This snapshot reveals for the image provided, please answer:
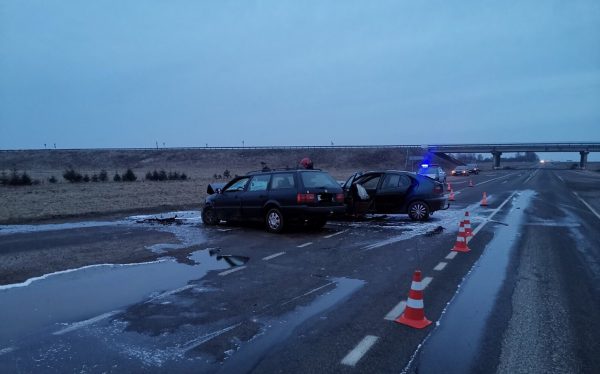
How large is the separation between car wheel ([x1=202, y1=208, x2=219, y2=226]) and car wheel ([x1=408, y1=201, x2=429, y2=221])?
6.07 metres

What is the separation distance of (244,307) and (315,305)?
913 mm

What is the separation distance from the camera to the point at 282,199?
38.9 feet

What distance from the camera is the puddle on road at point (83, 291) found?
5.36 m

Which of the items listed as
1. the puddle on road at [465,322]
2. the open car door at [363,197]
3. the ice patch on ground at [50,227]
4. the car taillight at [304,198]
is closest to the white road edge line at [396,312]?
the puddle on road at [465,322]

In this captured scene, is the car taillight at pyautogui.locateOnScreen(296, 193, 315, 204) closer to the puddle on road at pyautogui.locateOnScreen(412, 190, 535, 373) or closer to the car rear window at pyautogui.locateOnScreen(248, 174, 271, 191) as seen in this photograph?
the car rear window at pyautogui.locateOnScreen(248, 174, 271, 191)

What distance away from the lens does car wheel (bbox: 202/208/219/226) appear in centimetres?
1362

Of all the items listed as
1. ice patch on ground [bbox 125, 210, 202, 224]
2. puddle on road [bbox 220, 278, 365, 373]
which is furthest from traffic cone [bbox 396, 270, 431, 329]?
ice patch on ground [bbox 125, 210, 202, 224]

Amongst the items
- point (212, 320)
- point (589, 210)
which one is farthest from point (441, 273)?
point (589, 210)

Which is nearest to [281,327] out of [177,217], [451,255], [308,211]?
[451,255]

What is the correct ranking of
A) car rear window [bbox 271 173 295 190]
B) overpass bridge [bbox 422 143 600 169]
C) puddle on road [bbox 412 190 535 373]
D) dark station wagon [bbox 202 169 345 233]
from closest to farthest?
1. puddle on road [bbox 412 190 535 373]
2. dark station wagon [bbox 202 169 345 233]
3. car rear window [bbox 271 173 295 190]
4. overpass bridge [bbox 422 143 600 169]

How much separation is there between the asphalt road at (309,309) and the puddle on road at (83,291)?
1.0 inches

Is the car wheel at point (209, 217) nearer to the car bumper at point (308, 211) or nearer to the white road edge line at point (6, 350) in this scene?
the car bumper at point (308, 211)

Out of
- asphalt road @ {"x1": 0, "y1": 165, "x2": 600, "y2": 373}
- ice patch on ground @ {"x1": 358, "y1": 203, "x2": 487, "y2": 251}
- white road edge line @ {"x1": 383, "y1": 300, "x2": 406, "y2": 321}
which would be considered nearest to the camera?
asphalt road @ {"x1": 0, "y1": 165, "x2": 600, "y2": 373}

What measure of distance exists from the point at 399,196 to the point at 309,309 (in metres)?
9.25
